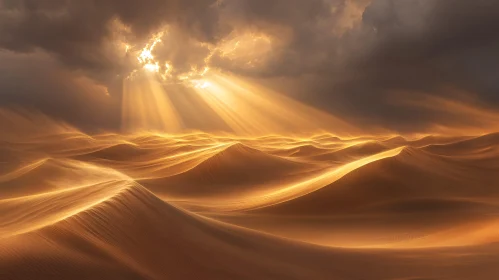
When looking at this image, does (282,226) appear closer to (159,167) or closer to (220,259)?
(220,259)

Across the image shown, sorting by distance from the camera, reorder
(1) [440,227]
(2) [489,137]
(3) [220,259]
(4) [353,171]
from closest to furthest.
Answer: (3) [220,259]
(1) [440,227]
(4) [353,171]
(2) [489,137]

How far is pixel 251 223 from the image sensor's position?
48.0 ft

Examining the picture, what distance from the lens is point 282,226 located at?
1448cm

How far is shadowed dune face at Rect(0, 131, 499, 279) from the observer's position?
246 inches

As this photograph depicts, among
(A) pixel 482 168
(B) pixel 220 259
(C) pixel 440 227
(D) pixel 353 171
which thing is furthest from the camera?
(A) pixel 482 168

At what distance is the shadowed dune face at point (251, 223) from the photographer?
6238mm

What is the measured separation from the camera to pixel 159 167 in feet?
102

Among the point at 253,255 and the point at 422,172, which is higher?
the point at 422,172

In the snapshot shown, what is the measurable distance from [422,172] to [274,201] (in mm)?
10486

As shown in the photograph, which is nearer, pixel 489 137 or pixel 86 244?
pixel 86 244

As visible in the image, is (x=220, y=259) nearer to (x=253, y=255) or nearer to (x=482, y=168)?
(x=253, y=255)

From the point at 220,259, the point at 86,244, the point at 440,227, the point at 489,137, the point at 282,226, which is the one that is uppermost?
the point at 489,137

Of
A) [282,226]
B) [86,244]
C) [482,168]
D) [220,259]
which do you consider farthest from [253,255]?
[482,168]

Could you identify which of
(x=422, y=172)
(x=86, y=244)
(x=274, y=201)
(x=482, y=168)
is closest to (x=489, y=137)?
(x=482, y=168)
